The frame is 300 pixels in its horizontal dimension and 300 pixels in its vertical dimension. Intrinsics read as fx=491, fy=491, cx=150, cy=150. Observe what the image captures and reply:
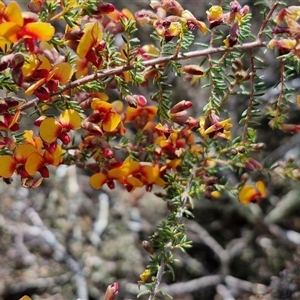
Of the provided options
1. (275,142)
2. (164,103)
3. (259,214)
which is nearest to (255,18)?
(275,142)

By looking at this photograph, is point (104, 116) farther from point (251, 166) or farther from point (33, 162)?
point (251, 166)

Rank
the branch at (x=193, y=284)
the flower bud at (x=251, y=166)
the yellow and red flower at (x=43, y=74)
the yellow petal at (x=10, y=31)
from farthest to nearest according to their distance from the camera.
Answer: the branch at (x=193, y=284), the flower bud at (x=251, y=166), the yellow and red flower at (x=43, y=74), the yellow petal at (x=10, y=31)

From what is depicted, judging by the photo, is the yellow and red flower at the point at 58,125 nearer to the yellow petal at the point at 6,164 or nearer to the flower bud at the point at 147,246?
the yellow petal at the point at 6,164

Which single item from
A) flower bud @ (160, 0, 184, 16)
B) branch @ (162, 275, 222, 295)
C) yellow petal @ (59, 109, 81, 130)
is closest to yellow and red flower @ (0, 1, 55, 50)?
yellow petal @ (59, 109, 81, 130)

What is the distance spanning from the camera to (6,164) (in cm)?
106

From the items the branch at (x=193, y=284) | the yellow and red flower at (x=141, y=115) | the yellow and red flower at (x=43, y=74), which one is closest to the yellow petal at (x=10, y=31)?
the yellow and red flower at (x=43, y=74)

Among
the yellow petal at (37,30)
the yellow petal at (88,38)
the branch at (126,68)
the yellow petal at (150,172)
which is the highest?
the yellow petal at (37,30)

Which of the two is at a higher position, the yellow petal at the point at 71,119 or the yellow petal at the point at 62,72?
the yellow petal at the point at 62,72

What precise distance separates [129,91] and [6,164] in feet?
1.03

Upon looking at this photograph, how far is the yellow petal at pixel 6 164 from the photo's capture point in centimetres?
106

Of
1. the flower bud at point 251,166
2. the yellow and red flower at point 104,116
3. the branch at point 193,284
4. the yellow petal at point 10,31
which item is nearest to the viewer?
the yellow petal at point 10,31

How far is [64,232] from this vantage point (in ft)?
7.48

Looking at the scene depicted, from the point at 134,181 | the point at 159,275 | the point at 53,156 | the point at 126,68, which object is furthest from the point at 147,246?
the point at 126,68

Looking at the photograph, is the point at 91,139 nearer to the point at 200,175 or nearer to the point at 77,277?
the point at 200,175
